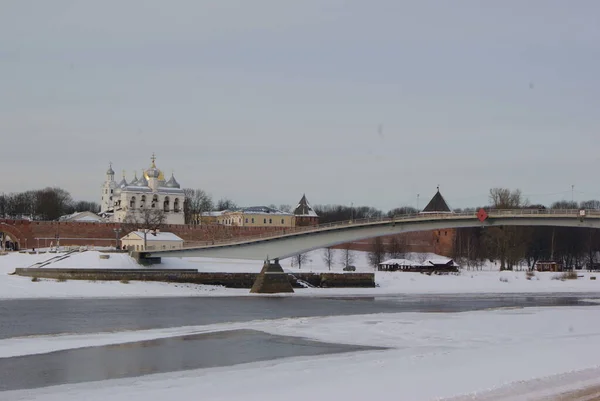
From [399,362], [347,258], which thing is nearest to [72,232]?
[347,258]

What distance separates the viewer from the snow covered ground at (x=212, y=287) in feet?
176

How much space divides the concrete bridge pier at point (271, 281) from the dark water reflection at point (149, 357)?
90.6 feet

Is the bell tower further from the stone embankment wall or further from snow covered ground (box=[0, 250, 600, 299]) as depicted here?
the stone embankment wall

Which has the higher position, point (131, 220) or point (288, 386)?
point (131, 220)

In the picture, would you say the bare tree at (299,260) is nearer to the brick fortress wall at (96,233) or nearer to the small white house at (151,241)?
the brick fortress wall at (96,233)

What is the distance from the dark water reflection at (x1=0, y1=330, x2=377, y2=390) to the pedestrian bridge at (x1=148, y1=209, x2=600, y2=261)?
2816 centimetres

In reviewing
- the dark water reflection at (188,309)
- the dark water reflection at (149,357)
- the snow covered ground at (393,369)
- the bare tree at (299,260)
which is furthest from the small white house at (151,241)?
the dark water reflection at (149,357)

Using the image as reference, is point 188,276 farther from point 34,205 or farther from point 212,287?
point 34,205

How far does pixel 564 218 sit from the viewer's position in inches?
2024

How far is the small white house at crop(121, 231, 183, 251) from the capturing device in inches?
2820

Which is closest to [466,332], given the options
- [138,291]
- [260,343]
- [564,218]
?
[260,343]

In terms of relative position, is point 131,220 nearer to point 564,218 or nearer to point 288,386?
point 564,218

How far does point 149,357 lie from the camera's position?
23.1 m

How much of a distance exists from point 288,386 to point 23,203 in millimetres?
125784
